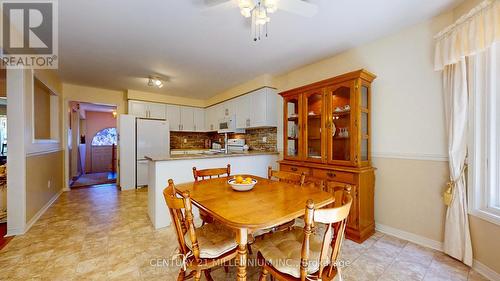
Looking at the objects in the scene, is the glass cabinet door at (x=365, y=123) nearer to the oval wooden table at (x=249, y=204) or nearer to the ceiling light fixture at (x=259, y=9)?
the oval wooden table at (x=249, y=204)

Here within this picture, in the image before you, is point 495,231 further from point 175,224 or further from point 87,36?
point 87,36

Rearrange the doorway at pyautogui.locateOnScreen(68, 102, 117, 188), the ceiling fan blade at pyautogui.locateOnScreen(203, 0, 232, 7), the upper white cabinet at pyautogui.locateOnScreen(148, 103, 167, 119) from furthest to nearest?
the doorway at pyautogui.locateOnScreen(68, 102, 117, 188) < the upper white cabinet at pyautogui.locateOnScreen(148, 103, 167, 119) < the ceiling fan blade at pyautogui.locateOnScreen(203, 0, 232, 7)

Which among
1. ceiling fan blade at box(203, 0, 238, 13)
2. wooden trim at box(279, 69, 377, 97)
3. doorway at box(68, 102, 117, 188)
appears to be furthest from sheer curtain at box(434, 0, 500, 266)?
doorway at box(68, 102, 117, 188)

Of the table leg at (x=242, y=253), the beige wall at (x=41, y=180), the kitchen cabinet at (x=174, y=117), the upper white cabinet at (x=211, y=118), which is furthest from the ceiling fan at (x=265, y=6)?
the kitchen cabinet at (x=174, y=117)

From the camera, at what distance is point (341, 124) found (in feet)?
8.17

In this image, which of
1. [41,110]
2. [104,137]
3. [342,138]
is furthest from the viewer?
[104,137]

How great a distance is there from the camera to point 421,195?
7.18 ft

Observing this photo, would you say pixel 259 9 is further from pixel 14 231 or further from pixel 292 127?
pixel 14 231

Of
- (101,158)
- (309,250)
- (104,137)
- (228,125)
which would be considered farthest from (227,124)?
(104,137)

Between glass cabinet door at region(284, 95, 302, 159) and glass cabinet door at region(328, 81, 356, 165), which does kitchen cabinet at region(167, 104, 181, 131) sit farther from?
glass cabinet door at region(328, 81, 356, 165)

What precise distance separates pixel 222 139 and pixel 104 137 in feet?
17.9

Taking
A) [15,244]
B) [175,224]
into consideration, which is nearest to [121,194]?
[15,244]

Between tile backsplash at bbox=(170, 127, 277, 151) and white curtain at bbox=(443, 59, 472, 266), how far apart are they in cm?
249

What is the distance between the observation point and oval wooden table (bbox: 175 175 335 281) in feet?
3.51
